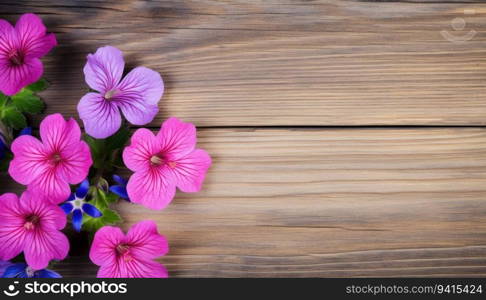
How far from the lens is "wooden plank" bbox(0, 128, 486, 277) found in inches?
28.5

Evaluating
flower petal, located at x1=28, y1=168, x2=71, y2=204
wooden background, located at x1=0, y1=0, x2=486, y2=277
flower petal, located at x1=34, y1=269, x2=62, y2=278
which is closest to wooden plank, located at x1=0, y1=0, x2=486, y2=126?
wooden background, located at x1=0, y1=0, x2=486, y2=277

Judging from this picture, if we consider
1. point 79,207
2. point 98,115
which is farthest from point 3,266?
point 98,115

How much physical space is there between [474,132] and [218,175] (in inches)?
13.5

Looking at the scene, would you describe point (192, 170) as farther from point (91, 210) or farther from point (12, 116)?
point (12, 116)

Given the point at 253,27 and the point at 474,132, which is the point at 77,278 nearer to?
the point at 253,27

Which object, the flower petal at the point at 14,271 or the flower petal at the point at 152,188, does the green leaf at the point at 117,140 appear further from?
the flower petal at the point at 14,271

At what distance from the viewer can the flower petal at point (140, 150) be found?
66cm

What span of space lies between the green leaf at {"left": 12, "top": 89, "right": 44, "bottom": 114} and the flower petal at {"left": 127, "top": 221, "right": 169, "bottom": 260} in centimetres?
20

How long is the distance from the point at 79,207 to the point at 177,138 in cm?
15

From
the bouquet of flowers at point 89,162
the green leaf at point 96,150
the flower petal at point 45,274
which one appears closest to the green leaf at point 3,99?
the bouquet of flowers at point 89,162

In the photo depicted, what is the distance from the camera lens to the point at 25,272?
0.68 meters

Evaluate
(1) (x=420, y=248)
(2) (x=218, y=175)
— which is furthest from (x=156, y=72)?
(1) (x=420, y=248)

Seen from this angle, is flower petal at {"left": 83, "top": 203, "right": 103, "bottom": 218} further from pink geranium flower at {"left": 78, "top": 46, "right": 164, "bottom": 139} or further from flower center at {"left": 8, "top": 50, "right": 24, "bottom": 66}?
flower center at {"left": 8, "top": 50, "right": 24, "bottom": 66}

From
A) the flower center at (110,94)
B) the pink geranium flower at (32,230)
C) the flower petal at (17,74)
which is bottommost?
the pink geranium flower at (32,230)
